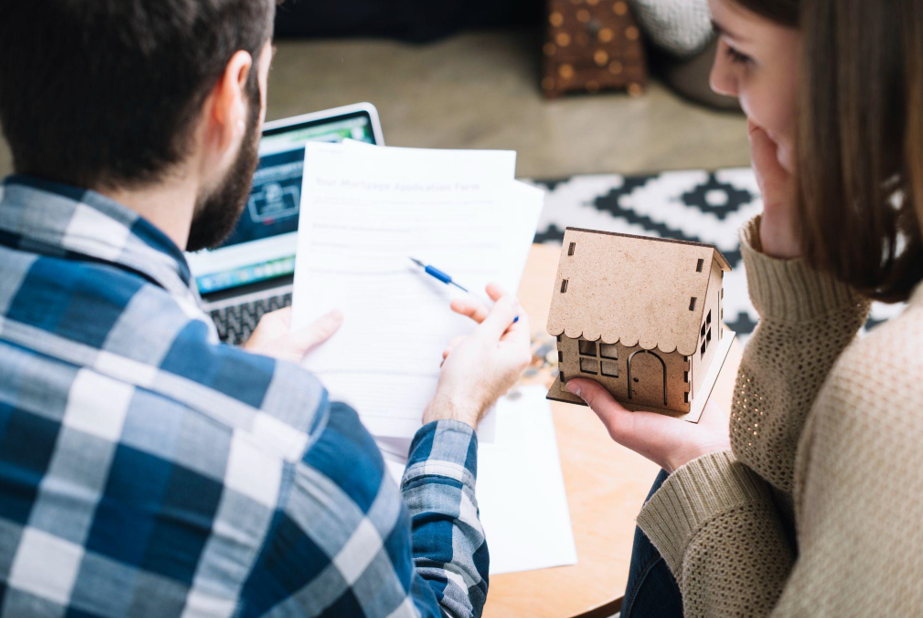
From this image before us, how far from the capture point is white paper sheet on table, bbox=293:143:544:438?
3.32 feet

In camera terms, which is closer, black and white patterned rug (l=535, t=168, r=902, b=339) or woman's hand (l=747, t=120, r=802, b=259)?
woman's hand (l=747, t=120, r=802, b=259)

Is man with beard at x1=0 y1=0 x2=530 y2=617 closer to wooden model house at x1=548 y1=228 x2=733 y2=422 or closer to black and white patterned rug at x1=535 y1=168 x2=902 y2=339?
wooden model house at x1=548 y1=228 x2=733 y2=422

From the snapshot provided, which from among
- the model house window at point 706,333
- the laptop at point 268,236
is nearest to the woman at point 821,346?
the model house window at point 706,333

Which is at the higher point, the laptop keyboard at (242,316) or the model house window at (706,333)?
the model house window at (706,333)

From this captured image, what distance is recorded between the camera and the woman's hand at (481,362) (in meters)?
0.90

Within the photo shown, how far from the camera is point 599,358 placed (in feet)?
2.93

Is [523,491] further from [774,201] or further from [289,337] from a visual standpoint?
[774,201]

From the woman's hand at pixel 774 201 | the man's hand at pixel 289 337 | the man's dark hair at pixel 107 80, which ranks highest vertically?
the man's dark hair at pixel 107 80

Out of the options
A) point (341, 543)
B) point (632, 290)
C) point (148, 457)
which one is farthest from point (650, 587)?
point (148, 457)

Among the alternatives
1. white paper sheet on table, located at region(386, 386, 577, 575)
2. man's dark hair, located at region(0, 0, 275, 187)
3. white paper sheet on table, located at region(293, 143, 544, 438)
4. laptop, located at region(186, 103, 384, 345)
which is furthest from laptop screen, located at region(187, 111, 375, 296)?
man's dark hair, located at region(0, 0, 275, 187)

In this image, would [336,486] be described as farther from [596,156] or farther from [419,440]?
[596,156]

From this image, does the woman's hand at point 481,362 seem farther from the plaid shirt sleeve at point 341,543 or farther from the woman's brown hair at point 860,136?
the woman's brown hair at point 860,136

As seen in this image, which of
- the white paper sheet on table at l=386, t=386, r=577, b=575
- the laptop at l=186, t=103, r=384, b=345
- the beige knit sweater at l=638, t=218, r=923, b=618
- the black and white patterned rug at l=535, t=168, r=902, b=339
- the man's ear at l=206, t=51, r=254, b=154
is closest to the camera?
the beige knit sweater at l=638, t=218, r=923, b=618

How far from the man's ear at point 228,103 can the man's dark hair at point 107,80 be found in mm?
11
